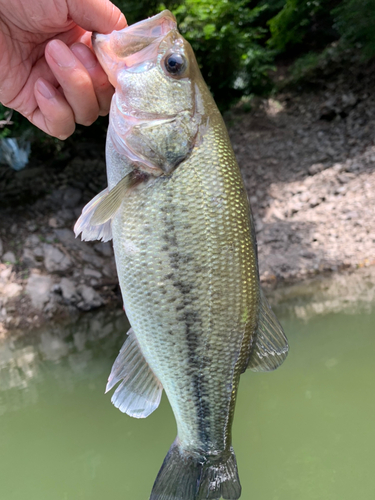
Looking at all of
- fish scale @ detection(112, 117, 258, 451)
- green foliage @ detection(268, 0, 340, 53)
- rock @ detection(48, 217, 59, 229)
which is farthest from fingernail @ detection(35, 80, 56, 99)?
green foliage @ detection(268, 0, 340, 53)

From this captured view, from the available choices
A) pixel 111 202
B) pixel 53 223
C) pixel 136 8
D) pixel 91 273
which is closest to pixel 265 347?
pixel 111 202

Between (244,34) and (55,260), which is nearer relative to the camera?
(55,260)

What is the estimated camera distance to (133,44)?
4.92ft

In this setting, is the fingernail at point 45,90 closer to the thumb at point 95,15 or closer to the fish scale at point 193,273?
the thumb at point 95,15

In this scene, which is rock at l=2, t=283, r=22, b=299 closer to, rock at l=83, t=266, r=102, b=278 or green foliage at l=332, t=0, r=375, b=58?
rock at l=83, t=266, r=102, b=278

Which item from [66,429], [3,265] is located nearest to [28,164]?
[3,265]

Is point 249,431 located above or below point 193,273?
below

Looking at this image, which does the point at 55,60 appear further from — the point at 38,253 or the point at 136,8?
the point at 136,8

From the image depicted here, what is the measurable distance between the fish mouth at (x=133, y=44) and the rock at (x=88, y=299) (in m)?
4.79

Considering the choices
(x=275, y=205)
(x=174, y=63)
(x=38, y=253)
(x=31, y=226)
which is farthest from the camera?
(x=275, y=205)

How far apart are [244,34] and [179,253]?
30.4 feet

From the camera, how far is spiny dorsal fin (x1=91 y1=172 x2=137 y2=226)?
143 cm

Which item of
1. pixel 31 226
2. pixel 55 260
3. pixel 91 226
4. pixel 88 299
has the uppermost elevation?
pixel 91 226

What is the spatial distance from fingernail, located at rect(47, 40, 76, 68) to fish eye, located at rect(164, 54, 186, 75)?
437mm
